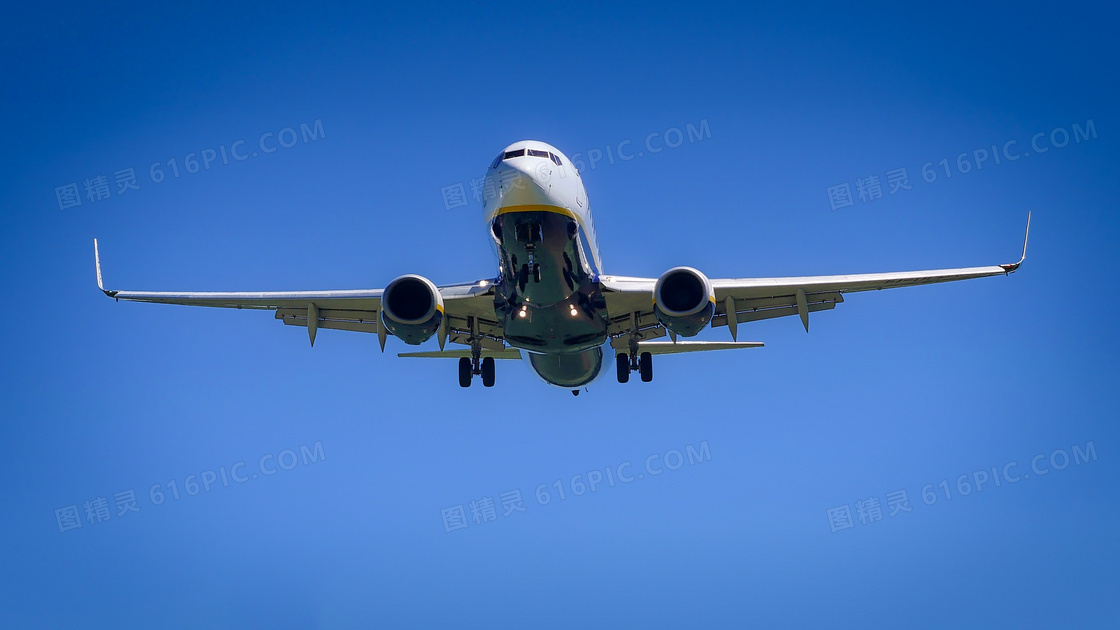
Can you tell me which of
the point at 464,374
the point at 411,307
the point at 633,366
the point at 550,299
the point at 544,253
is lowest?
the point at 633,366

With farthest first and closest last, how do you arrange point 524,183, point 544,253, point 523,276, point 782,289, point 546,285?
point 782,289, point 546,285, point 523,276, point 544,253, point 524,183

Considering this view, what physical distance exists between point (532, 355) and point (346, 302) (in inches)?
213

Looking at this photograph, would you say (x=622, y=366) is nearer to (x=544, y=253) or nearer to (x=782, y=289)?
(x=782, y=289)

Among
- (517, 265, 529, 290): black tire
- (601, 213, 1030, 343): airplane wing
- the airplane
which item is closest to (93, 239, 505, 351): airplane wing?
the airplane

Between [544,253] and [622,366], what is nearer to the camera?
[544,253]

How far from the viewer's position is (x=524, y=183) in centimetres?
2114

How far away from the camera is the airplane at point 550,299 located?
21844 millimetres

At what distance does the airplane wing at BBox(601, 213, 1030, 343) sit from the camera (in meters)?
24.1

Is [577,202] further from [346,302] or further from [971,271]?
[971,271]

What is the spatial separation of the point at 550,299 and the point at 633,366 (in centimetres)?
511

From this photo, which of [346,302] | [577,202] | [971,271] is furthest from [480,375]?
[971,271]

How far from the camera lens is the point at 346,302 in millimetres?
25422

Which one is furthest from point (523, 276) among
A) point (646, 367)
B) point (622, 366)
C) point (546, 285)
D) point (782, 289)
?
point (782, 289)

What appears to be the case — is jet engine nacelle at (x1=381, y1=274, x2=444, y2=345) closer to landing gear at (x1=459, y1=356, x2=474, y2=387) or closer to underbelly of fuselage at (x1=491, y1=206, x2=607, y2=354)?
underbelly of fuselage at (x1=491, y1=206, x2=607, y2=354)
